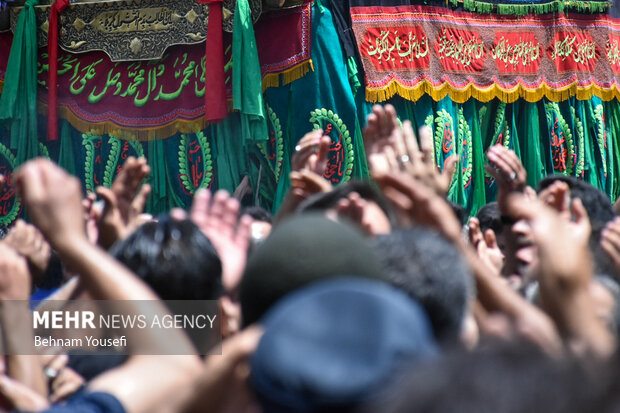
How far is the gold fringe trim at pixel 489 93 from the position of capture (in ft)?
16.3

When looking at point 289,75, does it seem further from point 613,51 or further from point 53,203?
point 53,203

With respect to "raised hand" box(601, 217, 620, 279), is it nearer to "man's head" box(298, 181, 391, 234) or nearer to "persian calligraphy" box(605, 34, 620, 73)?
"man's head" box(298, 181, 391, 234)

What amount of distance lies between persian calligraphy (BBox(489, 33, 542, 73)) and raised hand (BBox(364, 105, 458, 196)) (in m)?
3.32

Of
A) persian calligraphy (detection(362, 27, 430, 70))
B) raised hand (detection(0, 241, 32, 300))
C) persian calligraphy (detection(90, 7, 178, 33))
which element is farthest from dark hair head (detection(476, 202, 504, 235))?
persian calligraphy (detection(90, 7, 178, 33))

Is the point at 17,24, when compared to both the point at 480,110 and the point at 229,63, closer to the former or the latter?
the point at 229,63

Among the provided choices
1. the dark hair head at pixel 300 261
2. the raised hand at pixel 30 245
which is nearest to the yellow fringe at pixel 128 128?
the raised hand at pixel 30 245

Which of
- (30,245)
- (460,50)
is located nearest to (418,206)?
(30,245)

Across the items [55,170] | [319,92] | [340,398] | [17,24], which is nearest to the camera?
[340,398]

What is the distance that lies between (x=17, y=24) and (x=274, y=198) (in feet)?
7.11

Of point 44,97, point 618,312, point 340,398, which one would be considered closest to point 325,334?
point 340,398

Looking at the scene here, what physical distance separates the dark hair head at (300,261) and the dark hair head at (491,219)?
6.93ft

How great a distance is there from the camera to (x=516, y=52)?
5.38 m

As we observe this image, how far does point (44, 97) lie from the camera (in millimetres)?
5414

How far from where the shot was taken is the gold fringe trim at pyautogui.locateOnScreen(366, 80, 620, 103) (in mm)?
4965
